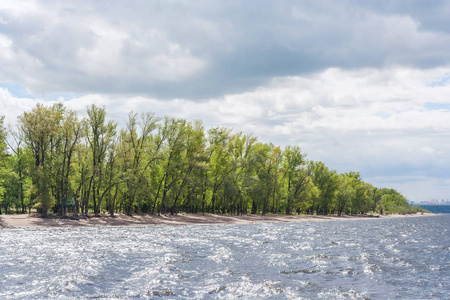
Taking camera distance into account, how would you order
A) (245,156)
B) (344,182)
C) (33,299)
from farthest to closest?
1. (344,182)
2. (245,156)
3. (33,299)

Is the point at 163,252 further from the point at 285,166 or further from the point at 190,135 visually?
the point at 285,166

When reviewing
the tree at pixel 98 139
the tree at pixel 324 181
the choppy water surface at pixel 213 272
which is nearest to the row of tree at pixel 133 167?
the tree at pixel 98 139

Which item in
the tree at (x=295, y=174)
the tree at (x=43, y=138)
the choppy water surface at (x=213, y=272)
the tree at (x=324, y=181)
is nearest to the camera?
the choppy water surface at (x=213, y=272)

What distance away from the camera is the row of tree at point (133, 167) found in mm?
60062

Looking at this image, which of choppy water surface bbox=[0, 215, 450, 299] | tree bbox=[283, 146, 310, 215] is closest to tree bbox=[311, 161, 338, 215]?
tree bbox=[283, 146, 310, 215]

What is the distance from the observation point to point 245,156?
93.7 metres

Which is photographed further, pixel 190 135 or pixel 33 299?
pixel 190 135

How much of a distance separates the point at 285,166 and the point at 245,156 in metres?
21.0

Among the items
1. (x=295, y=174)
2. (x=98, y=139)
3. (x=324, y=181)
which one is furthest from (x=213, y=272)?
(x=324, y=181)

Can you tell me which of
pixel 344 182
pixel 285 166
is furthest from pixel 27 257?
pixel 344 182

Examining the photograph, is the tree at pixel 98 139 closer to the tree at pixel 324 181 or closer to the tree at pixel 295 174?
the tree at pixel 295 174

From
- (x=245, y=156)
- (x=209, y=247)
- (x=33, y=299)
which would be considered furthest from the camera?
(x=245, y=156)

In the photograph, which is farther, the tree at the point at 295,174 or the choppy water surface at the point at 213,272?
the tree at the point at 295,174

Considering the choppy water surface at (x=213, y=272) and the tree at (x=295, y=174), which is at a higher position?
the tree at (x=295, y=174)
